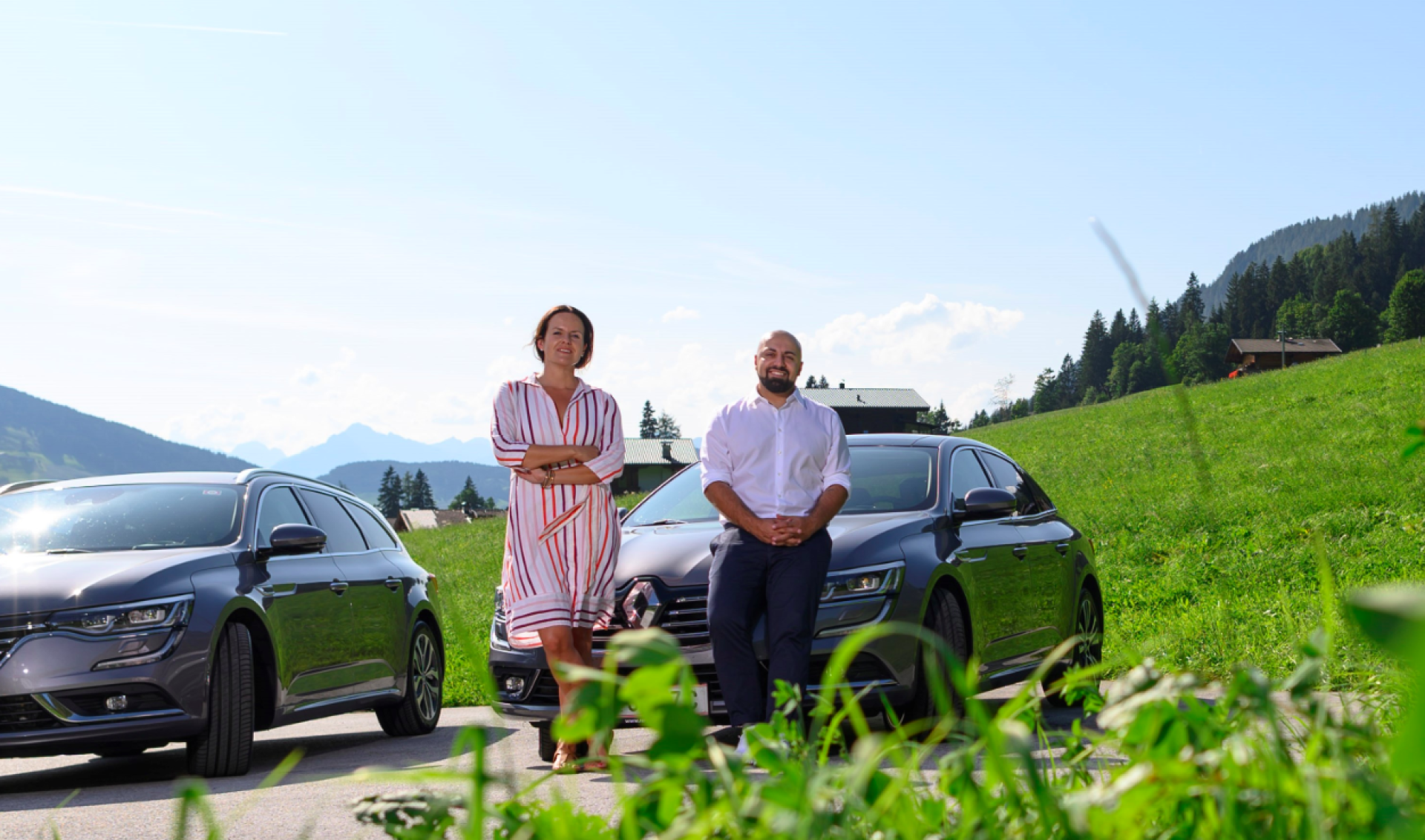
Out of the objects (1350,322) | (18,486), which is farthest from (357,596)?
(1350,322)

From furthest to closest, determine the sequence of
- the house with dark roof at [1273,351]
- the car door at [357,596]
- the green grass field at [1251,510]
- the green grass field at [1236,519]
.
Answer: the house with dark roof at [1273,351], the green grass field at [1251,510], the green grass field at [1236,519], the car door at [357,596]

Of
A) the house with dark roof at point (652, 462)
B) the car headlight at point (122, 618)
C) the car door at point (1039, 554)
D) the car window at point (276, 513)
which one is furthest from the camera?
the house with dark roof at point (652, 462)

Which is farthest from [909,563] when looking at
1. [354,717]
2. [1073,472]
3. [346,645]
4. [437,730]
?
[1073,472]

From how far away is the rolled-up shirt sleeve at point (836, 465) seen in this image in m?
6.46

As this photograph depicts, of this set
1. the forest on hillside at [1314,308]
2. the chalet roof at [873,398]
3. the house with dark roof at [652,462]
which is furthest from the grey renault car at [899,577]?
the forest on hillside at [1314,308]

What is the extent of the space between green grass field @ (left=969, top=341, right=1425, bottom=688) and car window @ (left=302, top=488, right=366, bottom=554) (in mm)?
5098

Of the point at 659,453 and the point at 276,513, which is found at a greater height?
the point at 659,453

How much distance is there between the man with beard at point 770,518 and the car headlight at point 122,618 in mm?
2519

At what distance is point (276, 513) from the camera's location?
7770 mm

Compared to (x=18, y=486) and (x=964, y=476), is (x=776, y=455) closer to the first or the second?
(x=964, y=476)

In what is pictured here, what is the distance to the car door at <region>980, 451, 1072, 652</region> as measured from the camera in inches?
319

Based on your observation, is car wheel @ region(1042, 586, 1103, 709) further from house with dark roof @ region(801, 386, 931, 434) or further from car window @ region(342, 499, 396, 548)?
house with dark roof @ region(801, 386, 931, 434)

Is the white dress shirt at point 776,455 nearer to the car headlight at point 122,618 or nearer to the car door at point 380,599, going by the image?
the car headlight at point 122,618

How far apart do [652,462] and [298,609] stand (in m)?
100
